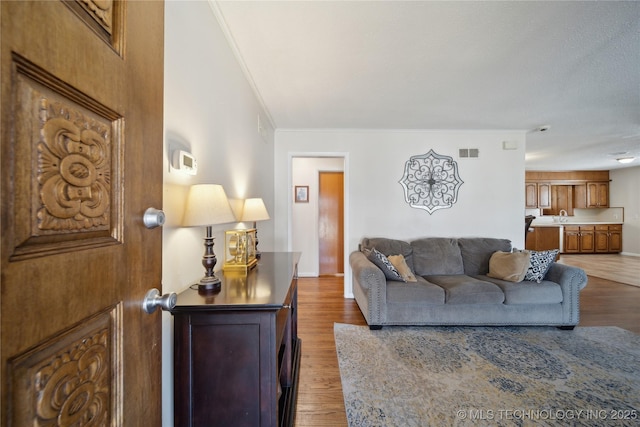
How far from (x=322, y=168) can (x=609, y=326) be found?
426 cm

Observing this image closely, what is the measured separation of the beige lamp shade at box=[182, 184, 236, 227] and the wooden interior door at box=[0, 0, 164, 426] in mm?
445

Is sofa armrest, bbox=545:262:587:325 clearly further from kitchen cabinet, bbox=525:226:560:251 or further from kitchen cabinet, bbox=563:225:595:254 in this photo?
kitchen cabinet, bbox=563:225:595:254

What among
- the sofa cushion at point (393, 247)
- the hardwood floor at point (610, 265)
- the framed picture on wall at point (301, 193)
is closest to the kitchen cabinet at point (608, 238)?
the hardwood floor at point (610, 265)

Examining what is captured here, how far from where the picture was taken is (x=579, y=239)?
704cm

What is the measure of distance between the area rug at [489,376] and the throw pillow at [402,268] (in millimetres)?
513

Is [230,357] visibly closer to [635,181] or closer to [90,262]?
[90,262]

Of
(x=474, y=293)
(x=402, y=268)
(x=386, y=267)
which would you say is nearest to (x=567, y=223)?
(x=474, y=293)

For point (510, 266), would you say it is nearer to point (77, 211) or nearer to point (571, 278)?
Answer: point (571, 278)

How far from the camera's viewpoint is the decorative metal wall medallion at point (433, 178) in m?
3.72

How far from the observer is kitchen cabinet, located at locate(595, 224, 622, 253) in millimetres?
7039

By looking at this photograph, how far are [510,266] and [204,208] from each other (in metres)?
3.23

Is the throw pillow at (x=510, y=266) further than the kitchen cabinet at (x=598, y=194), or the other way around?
the kitchen cabinet at (x=598, y=194)

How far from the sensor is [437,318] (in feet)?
8.95

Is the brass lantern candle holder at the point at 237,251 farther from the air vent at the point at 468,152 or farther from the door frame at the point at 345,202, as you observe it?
the air vent at the point at 468,152
